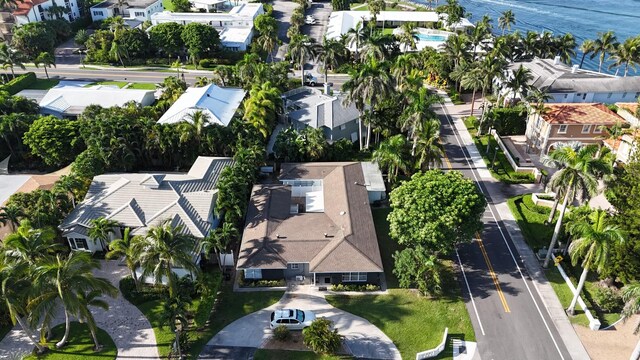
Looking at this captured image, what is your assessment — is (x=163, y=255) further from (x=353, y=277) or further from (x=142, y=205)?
(x=353, y=277)

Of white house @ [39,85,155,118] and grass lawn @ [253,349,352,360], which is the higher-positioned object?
white house @ [39,85,155,118]

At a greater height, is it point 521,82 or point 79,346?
point 521,82

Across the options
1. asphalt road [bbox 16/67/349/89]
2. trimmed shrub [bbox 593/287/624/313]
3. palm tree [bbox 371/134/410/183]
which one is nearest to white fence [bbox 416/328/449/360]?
trimmed shrub [bbox 593/287/624/313]

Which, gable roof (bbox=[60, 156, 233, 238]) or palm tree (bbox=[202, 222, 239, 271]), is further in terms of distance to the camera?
gable roof (bbox=[60, 156, 233, 238])

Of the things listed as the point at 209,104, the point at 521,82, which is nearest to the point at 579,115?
the point at 521,82

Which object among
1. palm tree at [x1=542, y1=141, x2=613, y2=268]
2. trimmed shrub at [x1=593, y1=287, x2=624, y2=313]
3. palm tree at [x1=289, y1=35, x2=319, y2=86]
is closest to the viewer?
trimmed shrub at [x1=593, y1=287, x2=624, y2=313]

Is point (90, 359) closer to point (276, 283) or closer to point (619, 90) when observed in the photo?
point (276, 283)

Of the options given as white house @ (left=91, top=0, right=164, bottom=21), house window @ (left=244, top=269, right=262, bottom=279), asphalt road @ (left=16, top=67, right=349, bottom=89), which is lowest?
house window @ (left=244, top=269, right=262, bottom=279)

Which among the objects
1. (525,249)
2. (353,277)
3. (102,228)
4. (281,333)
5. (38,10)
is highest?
(38,10)

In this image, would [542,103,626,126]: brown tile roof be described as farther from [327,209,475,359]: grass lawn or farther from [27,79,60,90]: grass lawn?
[27,79,60,90]: grass lawn

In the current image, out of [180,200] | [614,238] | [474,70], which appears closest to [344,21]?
[474,70]
